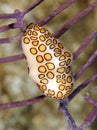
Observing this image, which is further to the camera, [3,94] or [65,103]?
[3,94]

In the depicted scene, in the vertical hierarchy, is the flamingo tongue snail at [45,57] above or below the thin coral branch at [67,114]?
above

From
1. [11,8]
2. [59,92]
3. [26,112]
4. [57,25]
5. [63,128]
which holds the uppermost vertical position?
[11,8]

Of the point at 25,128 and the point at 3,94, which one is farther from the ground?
the point at 3,94

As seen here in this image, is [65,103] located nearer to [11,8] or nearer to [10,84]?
[10,84]

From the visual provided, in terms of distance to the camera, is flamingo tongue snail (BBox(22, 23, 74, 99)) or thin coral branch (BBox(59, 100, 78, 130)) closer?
flamingo tongue snail (BBox(22, 23, 74, 99))

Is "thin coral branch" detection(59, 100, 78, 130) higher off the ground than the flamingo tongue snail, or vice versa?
the flamingo tongue snail

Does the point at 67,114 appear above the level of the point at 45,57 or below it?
below

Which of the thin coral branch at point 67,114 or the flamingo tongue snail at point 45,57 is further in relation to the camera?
the thin coral branch at point 67,114

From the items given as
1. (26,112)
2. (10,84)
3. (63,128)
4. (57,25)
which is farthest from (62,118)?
(57,25)
